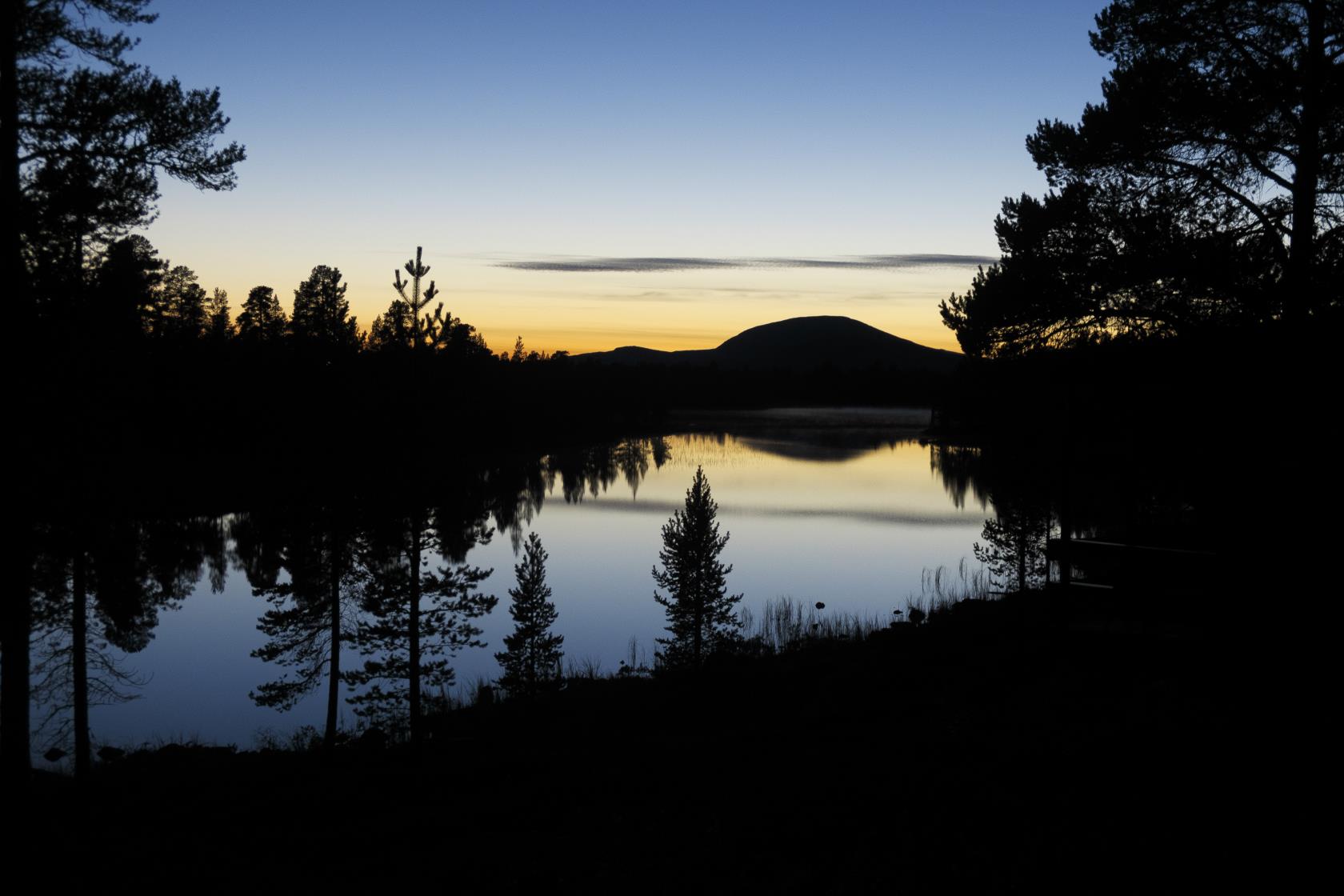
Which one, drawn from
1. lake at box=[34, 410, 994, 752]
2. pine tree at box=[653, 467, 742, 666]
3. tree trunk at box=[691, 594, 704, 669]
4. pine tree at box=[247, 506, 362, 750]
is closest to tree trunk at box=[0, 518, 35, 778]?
lake at box=[34, 410, 994, 752]

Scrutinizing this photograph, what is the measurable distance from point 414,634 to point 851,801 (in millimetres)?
18737

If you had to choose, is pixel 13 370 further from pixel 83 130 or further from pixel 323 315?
pixel 323 315

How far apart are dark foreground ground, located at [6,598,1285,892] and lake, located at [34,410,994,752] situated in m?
11.9

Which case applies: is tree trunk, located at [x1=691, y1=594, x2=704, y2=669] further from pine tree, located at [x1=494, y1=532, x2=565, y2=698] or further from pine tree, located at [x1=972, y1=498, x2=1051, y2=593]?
pine tree, located at [x1=972, y1=498, x2=1051, y2=593]

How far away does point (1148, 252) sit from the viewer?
14047 mm

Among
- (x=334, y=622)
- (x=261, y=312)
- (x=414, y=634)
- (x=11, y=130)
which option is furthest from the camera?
(x=261, y=312)

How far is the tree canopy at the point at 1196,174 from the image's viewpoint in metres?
12.1

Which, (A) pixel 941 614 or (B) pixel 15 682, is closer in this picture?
(B) pixel 15 682

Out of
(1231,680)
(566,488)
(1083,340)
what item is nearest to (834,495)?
(566,488)

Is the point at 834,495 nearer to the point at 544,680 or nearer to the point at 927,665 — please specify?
the point at 544,680

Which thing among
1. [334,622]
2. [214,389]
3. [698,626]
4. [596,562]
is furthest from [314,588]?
[214,389]

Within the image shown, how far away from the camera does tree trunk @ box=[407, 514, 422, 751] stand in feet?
78.8

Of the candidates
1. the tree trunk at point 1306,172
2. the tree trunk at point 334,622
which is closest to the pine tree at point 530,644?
the tree trunk at point 334,622

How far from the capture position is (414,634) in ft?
83.7
